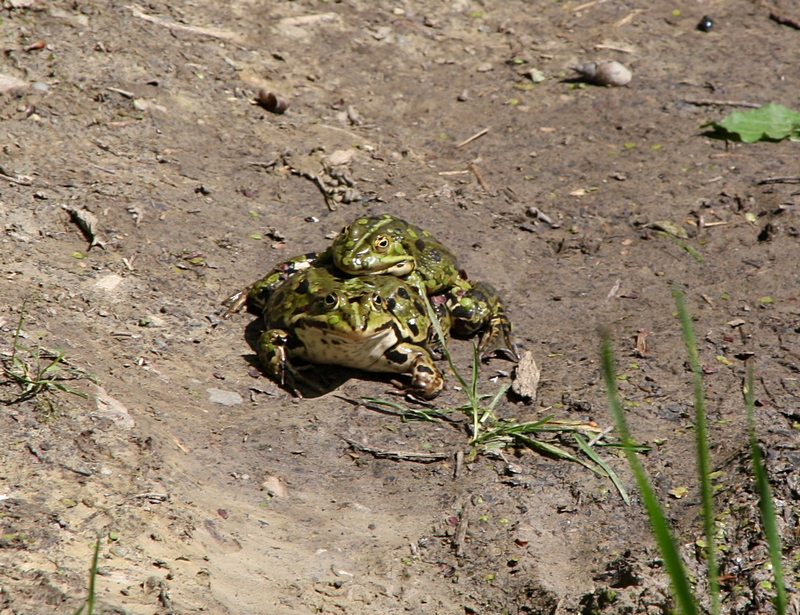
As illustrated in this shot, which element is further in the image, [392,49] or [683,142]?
[392,49]

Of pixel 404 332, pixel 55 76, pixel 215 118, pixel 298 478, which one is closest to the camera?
pixel 298 478

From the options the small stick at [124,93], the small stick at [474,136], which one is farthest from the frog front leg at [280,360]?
the small stick at [474,136]

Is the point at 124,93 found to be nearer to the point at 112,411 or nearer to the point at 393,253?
the point at 393,253

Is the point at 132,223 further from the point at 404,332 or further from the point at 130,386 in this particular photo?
the point at 404,332

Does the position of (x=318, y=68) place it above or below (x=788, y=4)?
below

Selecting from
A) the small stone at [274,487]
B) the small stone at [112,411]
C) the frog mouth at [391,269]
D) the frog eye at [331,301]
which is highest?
the frog eye at [331,301]

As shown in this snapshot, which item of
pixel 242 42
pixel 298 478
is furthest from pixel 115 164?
pixel 298 478

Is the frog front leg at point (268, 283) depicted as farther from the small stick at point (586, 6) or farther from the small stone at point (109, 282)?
the small stick at point (586, 6)

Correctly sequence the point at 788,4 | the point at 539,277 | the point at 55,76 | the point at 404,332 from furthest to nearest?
1. the point at 788,4
2. the point at 55,76
3. the point at 539,277
4. the point at 404,332
